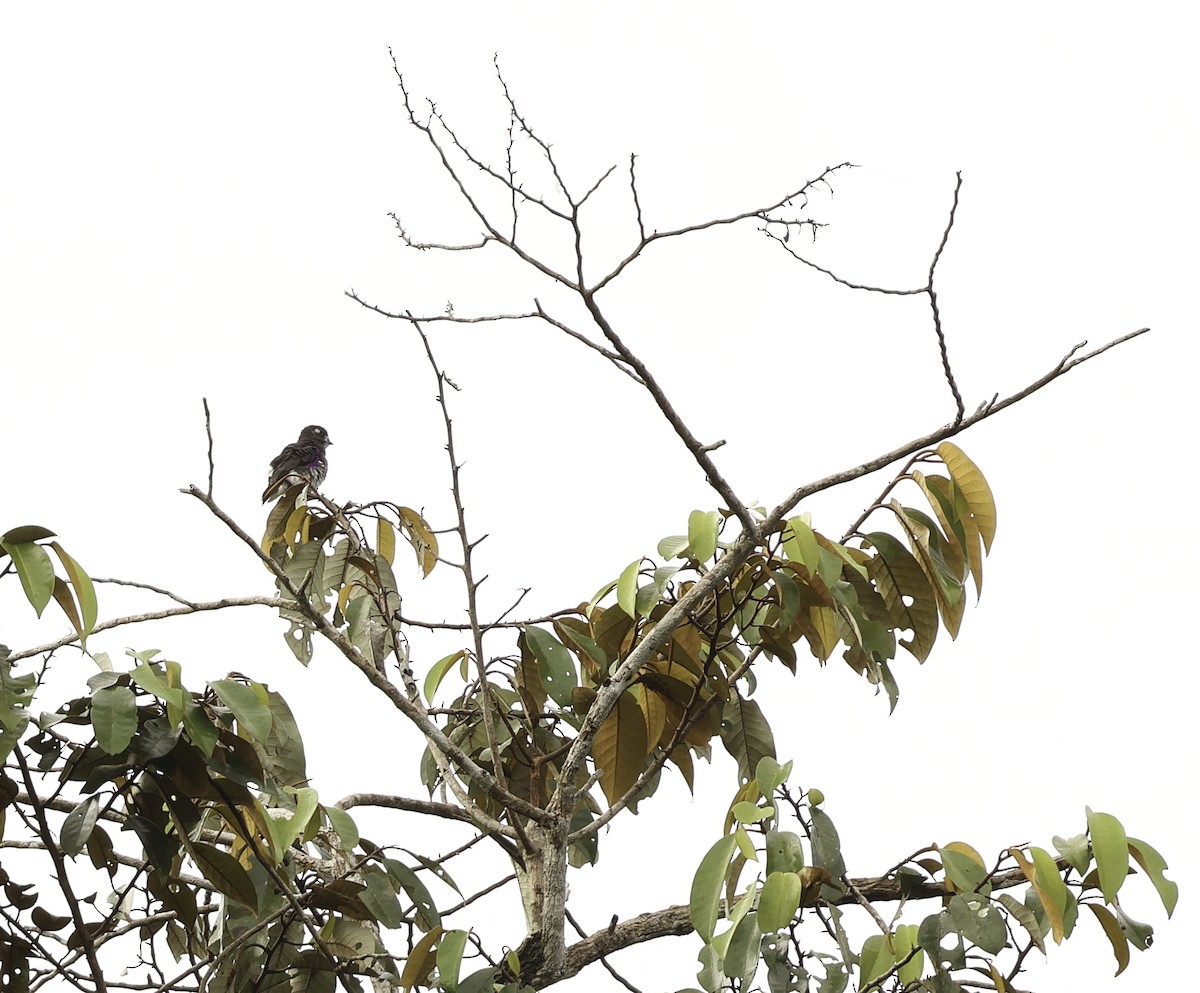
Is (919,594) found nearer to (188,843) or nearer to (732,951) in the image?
(732,951)

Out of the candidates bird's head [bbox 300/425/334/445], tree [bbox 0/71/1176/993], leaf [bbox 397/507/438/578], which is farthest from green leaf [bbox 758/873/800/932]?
bird's head [bbox 300/425/334/445]

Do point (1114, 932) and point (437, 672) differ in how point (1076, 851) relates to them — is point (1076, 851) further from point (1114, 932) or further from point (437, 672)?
point (437, 672)

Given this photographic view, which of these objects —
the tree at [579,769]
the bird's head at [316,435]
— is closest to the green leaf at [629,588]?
the tree at [579,769]

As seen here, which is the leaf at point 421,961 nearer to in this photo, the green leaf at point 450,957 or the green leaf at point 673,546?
the green leaf at point 450,957

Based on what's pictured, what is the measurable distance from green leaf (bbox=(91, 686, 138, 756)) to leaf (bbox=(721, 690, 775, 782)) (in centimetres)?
88

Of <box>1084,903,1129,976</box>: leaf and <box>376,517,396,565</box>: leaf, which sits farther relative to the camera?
<box>376,517,396,565</box>: leaf

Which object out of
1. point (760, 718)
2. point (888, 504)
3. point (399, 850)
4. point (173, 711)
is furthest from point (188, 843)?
point (888, 504)

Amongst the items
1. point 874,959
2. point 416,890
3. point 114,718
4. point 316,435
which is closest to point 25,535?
point 114,718

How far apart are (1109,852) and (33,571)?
1.20m

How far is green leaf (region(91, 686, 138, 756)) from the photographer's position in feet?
4.62

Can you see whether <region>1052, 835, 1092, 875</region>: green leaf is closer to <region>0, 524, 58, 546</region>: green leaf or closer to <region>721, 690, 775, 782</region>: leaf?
<region>721, 690, 775, 782</region>: leaf

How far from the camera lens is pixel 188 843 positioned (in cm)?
149

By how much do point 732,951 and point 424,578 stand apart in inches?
39.0

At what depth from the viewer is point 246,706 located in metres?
1.49
